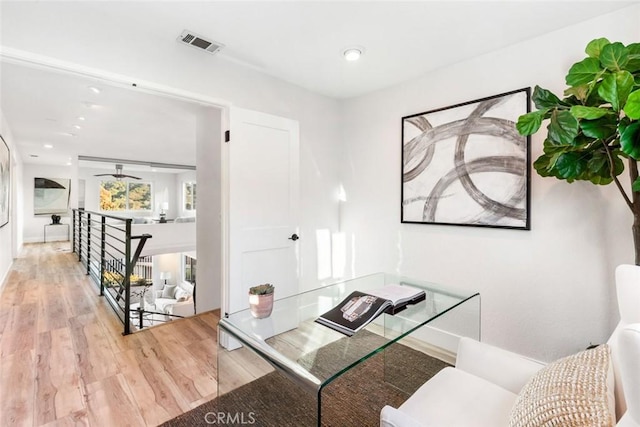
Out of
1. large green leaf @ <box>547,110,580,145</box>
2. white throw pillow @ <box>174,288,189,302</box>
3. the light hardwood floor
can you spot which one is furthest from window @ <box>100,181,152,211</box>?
large green leaf @ <box>547,110,580,145</box>

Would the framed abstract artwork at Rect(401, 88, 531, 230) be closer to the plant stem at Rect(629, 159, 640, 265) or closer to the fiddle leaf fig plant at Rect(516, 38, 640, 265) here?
the fiddle leaf fig plant at Rect(516, 38, 640, 265)

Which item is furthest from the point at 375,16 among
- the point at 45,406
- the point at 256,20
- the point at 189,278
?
the point at 189,278

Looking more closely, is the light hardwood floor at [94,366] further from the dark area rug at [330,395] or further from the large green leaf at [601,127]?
the large green leaf at [601,127]

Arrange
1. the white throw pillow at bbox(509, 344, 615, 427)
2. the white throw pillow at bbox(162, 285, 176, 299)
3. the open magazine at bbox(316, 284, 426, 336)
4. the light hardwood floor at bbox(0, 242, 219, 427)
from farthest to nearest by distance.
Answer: the white throw pillow at bbox(162, 285, 176, 299), the light hardwood floor at bbox(0, 242, 219, 427), the open magazine at bbox(316, 284, 426, 336), the white throw pillow at bbox(509, 344, 615, 427)

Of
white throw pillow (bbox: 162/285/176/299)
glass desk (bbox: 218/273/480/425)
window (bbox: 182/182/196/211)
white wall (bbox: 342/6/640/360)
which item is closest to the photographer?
glass desk (bbox: 218/273/480/425)

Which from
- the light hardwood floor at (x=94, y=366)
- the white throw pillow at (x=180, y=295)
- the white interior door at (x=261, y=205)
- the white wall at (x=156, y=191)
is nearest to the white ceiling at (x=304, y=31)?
the white interior door at (x=261, y=205)

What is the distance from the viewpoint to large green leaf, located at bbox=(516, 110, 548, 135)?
1568 mm

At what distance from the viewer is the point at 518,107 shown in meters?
2.19

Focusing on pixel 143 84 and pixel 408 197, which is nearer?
pixel 143 84

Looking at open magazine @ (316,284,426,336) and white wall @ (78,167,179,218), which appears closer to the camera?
open magazine @ (316,284,426,336)

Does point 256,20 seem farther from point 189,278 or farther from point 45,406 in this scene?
point 189,278

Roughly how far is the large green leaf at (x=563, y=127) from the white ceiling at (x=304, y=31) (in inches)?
32.6

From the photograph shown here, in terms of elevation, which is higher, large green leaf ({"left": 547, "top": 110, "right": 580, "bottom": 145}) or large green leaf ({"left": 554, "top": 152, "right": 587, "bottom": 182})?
large green leaf ({"left": 547, "top": 110, "right": 580, "bottom": 145})

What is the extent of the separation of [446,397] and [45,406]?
2.24 metres
